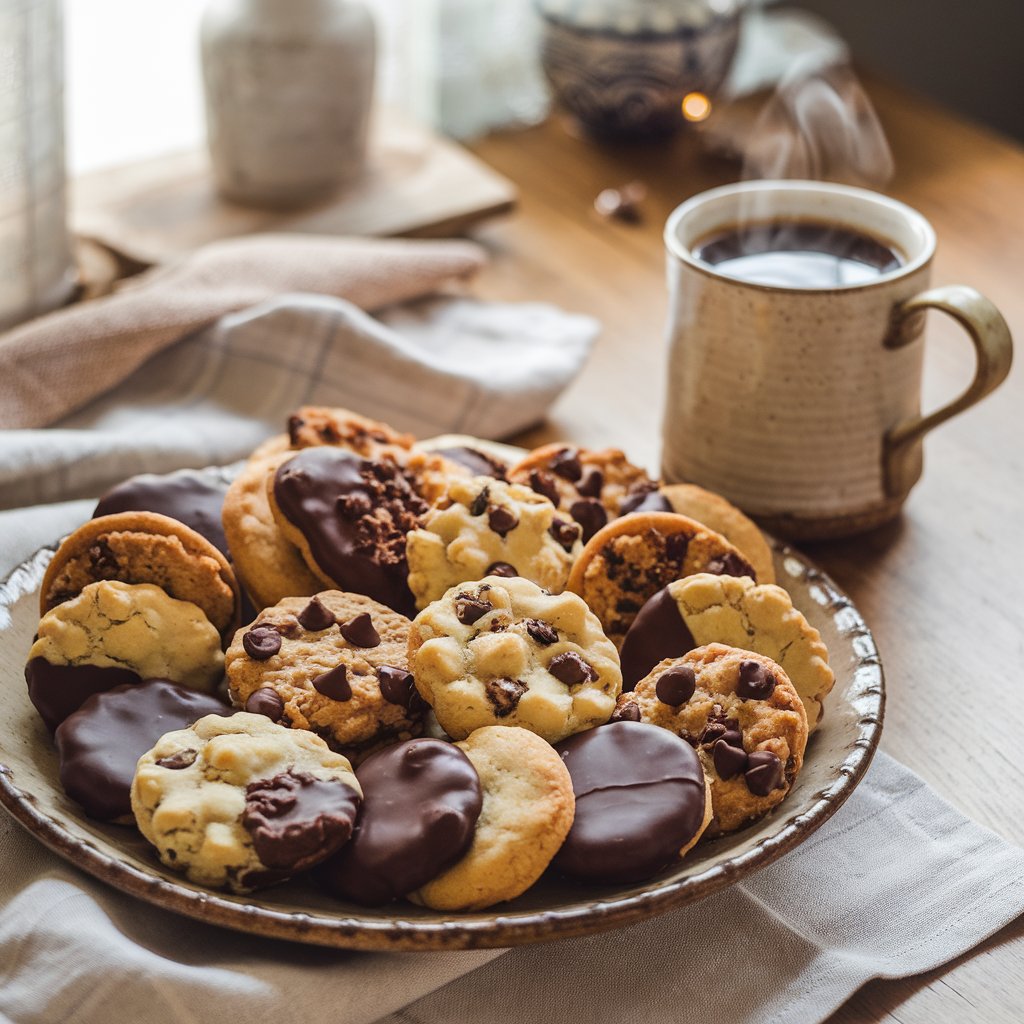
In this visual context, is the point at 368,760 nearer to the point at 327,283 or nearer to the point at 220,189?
the point at 327,283

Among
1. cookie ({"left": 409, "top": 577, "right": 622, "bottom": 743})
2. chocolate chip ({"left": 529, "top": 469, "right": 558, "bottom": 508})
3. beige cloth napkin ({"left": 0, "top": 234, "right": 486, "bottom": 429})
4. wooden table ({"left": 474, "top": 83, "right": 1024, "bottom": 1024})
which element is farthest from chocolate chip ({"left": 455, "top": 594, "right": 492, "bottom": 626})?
beige cloth napkin ({"left": 0, "top": 234, "right": 486, "bottom": 429})

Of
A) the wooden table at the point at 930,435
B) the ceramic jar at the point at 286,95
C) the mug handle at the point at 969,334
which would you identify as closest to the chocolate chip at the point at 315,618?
the wooden table at the point at 930,435

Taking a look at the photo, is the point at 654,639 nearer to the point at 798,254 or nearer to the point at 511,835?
the point at 511,835

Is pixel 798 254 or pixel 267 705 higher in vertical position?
pixel 798 254

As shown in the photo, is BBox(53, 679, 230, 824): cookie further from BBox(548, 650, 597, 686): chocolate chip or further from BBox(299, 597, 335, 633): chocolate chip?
BBox(548, 650, 597, 686): chocolate chip

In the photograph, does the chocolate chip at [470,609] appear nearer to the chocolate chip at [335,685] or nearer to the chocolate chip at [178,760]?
the chocolate chip at [335,685]

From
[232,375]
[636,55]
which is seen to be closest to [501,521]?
[232,375]
